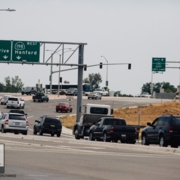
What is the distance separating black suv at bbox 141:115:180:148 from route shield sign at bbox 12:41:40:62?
114 ft

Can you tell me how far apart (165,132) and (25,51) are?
36893 millimetres

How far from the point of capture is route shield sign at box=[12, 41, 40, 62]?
248 feet

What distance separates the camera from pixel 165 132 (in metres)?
40.7

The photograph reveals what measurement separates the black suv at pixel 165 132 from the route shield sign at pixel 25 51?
34.6 meters

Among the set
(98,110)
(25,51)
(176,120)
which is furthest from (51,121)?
(25,51)

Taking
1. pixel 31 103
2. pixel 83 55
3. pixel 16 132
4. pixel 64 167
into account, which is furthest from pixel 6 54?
pixel 64 167

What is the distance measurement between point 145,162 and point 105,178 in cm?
704

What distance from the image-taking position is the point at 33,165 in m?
22.6

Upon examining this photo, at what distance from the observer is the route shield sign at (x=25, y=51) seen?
248 feet

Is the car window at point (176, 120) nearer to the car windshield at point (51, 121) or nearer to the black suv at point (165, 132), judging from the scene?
the black suv at point (165, 132)

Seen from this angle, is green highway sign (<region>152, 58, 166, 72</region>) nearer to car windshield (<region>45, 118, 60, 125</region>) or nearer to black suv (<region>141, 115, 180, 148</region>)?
car windshield (<region>45, 118, 60, 125</region>)

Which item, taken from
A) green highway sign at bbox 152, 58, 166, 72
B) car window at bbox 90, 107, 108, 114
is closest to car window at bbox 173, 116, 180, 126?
car window at bbox 90, 107, 108, 114

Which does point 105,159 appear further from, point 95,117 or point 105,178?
point 95,117

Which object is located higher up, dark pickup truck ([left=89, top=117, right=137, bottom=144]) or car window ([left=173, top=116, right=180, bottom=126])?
car window ([left=173, top=116, right=180, bottom=126])
